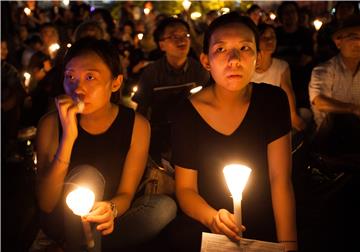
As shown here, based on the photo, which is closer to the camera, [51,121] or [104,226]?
[104,226]

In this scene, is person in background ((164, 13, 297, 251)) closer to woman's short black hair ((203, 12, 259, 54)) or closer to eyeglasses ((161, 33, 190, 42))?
woman's short black hair ((203, 12, 259, 54))

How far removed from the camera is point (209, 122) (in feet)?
9.26

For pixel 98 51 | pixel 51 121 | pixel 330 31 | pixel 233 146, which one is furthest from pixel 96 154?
pixel 330 31

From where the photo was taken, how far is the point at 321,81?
15.5 ft

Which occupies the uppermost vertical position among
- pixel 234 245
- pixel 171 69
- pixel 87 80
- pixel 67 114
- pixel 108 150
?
pixel 171 69

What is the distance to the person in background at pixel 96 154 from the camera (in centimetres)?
264

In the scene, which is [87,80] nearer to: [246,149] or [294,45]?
[246,149]

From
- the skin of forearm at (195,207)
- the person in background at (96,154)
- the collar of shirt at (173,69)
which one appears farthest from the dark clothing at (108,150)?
the collar of shirt at (173,69)

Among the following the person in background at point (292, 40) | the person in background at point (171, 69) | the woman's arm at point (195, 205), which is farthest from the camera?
the person in background at point (292, 40)

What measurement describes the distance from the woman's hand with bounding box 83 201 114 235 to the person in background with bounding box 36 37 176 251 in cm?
2

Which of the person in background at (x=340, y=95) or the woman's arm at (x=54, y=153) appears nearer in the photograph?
the woman's arm at (x=54, y=153)

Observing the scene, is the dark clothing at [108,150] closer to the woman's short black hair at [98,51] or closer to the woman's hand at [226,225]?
the woman's short black hair at [98,51]

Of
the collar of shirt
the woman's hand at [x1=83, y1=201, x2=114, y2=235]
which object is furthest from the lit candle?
the collar of shirt

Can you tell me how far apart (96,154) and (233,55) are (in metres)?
1.17
